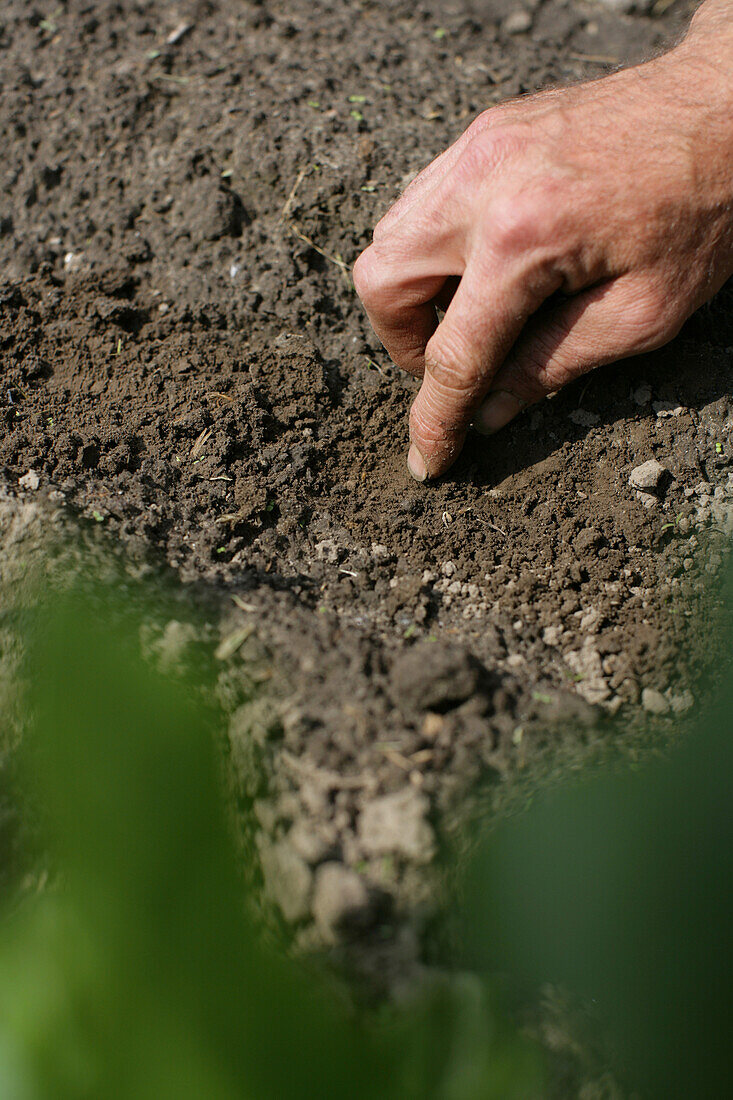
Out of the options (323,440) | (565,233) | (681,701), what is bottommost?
(681,701)

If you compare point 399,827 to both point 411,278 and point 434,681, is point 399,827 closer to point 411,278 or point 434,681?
point 434,681

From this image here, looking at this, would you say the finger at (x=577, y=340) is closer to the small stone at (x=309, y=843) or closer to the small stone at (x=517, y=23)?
the small stone at (x=309, y=843)

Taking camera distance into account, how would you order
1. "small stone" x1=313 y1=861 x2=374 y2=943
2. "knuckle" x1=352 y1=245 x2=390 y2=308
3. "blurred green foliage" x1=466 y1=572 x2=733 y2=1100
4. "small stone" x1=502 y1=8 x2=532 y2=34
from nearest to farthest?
"blurred green foliage" x1=466 y1=572 x2=733 y2=1100 < "small stone" x1=313 y1=861 x2=374 y2=943 < "knuckle" x1=352 y1=245 x2=390 y2=308 < "small stone" x1=502 y1=8 x2=532 y2=34

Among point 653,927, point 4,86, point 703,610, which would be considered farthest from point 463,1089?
point 4,86

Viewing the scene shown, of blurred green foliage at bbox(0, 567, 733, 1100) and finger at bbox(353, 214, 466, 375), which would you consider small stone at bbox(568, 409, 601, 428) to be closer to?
finger at bbox(353, 214, 466, 375)

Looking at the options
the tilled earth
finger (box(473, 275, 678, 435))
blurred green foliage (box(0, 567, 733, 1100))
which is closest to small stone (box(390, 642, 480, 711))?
the tilled earth

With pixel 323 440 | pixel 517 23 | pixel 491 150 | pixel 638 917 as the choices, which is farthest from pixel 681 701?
pixel 517 23
